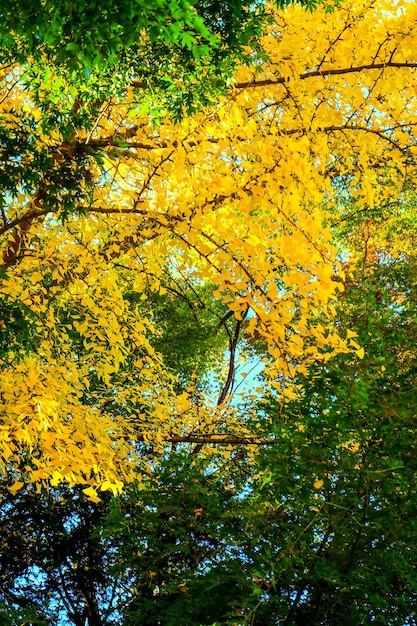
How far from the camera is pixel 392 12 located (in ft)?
14.1

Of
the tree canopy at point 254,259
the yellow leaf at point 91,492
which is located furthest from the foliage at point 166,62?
the yellow leaf at point 91,492

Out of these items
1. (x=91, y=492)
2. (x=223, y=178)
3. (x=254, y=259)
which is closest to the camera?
(x=223, y=178)

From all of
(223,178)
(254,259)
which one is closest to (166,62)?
(223,178)

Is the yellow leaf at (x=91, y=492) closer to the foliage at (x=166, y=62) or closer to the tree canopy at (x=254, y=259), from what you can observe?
the tree canopy at (x=254, y=259)

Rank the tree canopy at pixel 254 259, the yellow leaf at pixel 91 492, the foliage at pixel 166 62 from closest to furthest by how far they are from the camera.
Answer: the foliage at pixel 166 62 → the tree canopy at pixel 254 259 → the yellow leaf at pixel 91 492

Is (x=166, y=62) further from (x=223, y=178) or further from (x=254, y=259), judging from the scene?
(x=254, y=259)

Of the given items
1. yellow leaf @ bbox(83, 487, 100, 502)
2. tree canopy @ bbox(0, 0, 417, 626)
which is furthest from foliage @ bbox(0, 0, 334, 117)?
yellow leaf @ bbox(83, 487, 100, 502)

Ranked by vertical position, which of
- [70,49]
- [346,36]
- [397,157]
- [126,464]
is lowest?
[70,49]

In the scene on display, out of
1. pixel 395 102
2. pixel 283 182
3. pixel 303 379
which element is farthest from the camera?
pixel 303 379

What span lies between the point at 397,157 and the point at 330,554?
307cm

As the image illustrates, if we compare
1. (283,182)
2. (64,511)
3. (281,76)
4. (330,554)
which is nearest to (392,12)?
(281,76)

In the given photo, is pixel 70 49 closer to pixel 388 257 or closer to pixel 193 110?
pixel 193 110

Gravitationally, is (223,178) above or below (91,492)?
above

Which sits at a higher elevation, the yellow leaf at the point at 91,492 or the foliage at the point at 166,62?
the foliage at the point at 166,62
